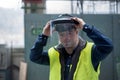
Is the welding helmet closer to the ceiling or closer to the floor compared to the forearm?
closer to the ceiling

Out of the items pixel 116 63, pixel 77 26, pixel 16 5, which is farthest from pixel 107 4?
pixel 77 26

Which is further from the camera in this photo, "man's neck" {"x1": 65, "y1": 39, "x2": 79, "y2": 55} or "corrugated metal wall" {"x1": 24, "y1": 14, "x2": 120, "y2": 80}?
"corrugated metal wall" {"x1": 24, "y1": 14, "x2": 120, "y2": 80}

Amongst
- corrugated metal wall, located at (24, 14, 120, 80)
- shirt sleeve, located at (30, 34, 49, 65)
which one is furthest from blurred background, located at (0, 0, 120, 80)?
shirt sleeve, located at (30, 34, 49, 65)

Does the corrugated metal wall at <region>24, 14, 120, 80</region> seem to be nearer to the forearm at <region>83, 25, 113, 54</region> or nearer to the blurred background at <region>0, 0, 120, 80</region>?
the blurred background at <region>0, 0, 120, 80</region>

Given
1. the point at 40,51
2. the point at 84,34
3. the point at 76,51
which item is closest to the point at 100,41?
the point at 76,51

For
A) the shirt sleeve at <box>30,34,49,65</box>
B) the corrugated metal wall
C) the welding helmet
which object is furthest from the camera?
the corrugated metal wall

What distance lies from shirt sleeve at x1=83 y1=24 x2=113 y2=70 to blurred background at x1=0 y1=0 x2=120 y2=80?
154 inches

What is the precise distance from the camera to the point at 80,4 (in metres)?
7.13

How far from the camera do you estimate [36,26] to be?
646cm

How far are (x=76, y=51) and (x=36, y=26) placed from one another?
4288 mm

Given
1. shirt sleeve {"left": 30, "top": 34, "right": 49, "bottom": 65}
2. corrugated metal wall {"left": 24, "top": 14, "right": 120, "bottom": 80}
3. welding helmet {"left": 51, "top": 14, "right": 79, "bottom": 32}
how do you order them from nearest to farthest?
welding helmet {"left": 51, "top": 14, "right": 79, "bottom": 32}
shirt sleeve {"left": 30, "top": 34, "right": 49, "bottom": 65}
corrugated metal wall {"left": 24, "top": 14, "right": 120, "bottom": 80}

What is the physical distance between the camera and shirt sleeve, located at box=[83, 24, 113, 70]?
85.8 inches

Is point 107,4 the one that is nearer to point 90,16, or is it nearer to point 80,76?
point 90,16

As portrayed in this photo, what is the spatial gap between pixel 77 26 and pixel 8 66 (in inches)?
206
